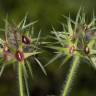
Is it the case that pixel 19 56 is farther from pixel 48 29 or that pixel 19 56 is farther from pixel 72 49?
pixel 48 29

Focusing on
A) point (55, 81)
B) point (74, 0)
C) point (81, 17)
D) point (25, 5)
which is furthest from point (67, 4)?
point (81, 17)

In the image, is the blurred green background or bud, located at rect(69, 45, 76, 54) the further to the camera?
the blurred green background

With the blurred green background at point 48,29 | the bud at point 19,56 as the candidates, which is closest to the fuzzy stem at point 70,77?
the bud at point 19,56

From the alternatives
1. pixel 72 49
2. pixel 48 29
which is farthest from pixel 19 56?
pixel 48 29

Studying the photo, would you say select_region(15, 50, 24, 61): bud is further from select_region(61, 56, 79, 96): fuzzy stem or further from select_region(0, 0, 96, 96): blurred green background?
select_region(0, 0, 96, 96): blurred green background

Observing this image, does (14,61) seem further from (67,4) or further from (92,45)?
(67,4)

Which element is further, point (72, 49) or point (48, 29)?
point (48, 29)

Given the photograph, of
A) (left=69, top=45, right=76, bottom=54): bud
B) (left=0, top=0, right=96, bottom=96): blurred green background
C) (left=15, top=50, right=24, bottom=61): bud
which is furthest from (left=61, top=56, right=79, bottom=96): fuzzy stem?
(left=0, top=0, right=96, bottom=96): blurred green background

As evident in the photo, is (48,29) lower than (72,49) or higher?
lower
